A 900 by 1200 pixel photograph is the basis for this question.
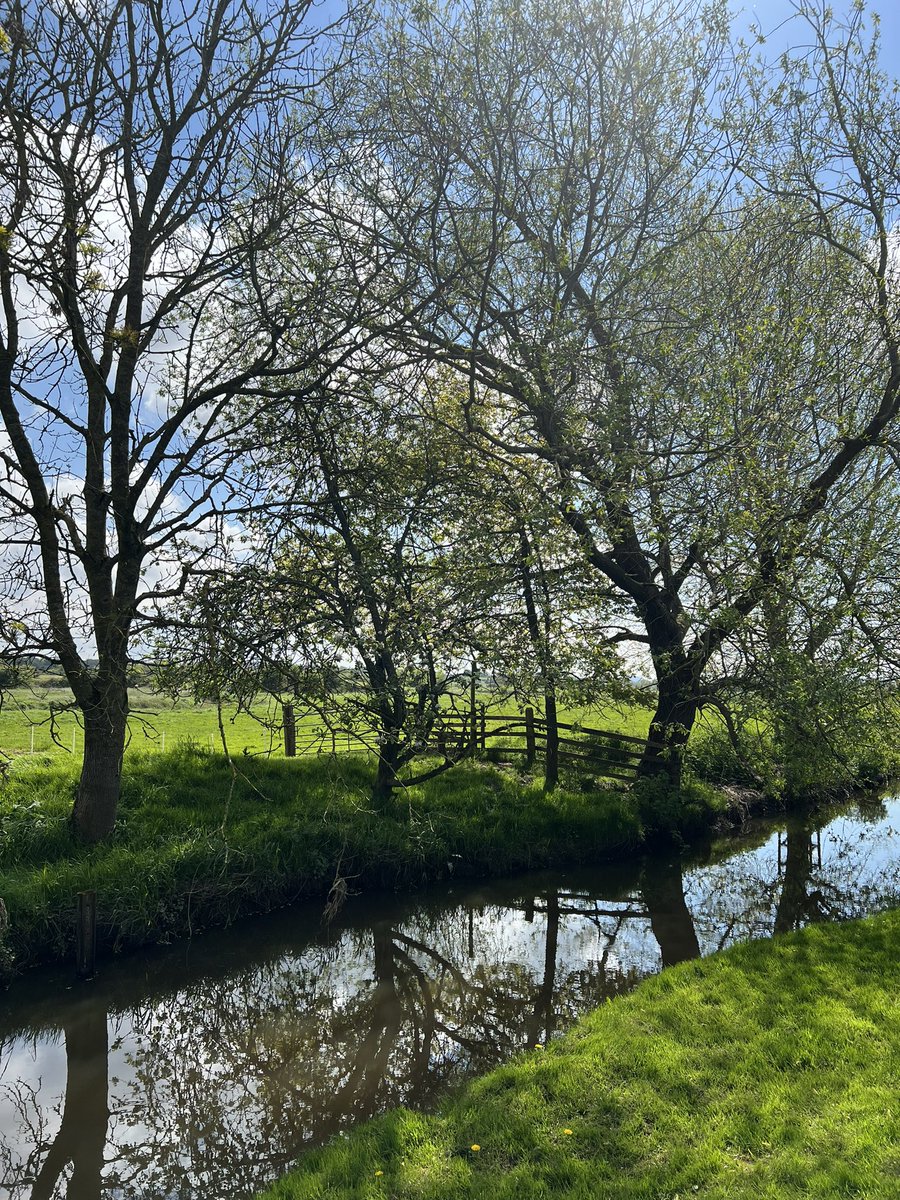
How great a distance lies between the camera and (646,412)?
1102cm

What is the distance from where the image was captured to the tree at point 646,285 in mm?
9984

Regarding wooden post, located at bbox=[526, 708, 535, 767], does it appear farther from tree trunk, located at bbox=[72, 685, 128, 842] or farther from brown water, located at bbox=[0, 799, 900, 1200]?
tree trunk, located at bbox=[72, 685, 128, 842]

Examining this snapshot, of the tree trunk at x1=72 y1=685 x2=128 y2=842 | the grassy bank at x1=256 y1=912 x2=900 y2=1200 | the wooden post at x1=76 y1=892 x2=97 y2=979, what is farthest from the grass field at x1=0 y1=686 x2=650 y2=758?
the grassy bank at x1=256 y1=912 x2=900 y2=1200

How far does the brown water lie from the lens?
634 centimetres

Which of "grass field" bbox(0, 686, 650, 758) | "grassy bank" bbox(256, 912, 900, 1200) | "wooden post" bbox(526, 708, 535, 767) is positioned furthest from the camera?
"wooden post" bbox(526, 708, 535, 767)

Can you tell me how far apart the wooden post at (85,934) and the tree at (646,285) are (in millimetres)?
6995

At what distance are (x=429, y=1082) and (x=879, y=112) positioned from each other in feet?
46.8

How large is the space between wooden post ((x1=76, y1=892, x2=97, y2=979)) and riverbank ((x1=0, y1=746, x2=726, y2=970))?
1.12 ft

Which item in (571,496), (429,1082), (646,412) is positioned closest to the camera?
(429,1082)

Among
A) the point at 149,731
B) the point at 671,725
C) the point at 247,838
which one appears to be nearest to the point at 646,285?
the point at 671,725

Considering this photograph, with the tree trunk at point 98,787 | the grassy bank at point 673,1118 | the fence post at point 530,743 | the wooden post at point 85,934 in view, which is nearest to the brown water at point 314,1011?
the wooden post at point 85,934

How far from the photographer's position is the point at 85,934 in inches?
352

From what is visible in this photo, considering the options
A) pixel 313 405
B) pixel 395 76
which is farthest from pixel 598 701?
pixel 395 76

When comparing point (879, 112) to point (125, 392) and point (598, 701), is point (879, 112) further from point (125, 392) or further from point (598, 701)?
point (125, 392)
